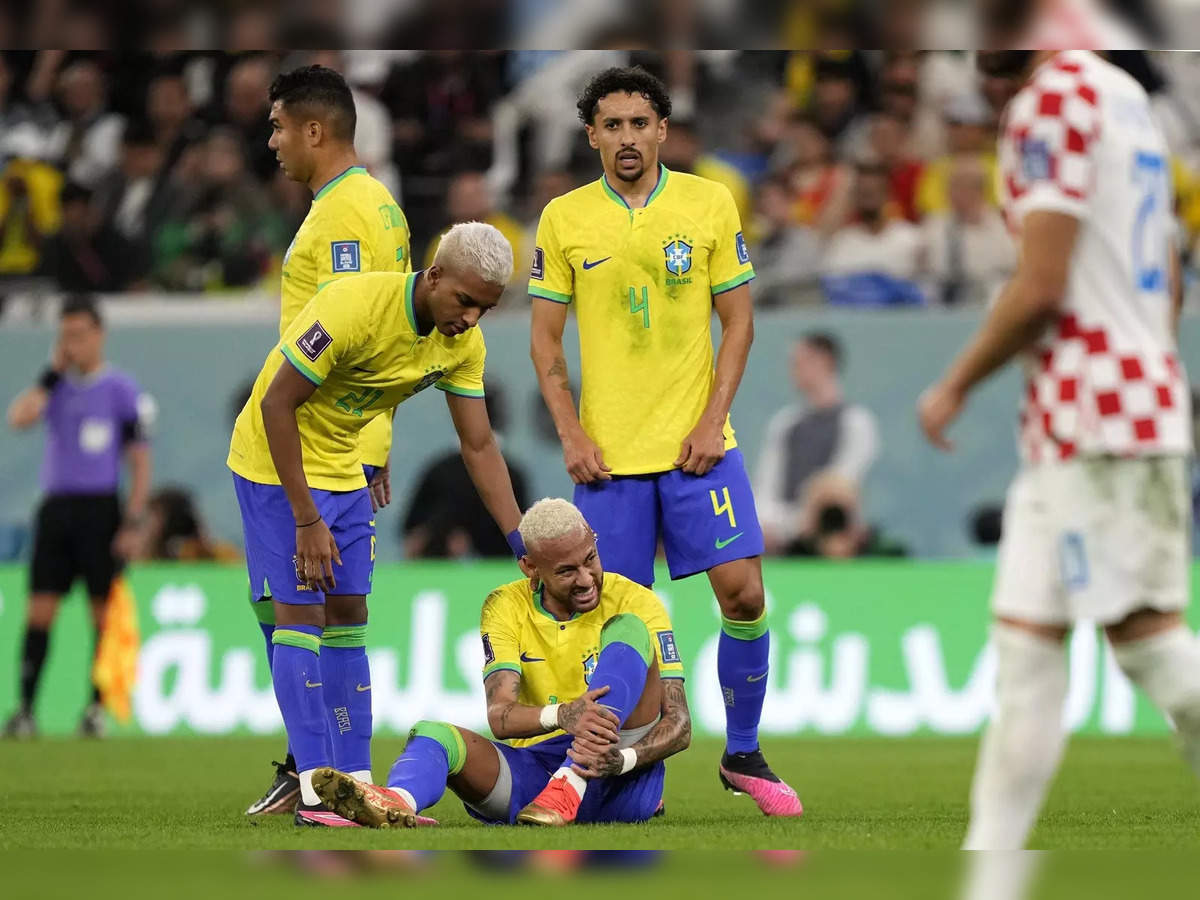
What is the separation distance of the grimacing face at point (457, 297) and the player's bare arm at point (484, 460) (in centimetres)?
66

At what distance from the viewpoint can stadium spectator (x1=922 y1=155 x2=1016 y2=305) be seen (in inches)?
587

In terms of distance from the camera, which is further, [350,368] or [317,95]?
[317,95]

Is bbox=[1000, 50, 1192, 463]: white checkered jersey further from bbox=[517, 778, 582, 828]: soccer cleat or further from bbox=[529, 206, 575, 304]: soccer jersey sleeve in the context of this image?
bbox=[529, 206, 575, 304]: soccer jersey sleeve

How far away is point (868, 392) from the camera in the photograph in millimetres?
14539

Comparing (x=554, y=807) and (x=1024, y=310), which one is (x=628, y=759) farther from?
(x=1024, y=310)

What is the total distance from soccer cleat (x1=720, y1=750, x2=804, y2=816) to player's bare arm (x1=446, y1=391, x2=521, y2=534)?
4.27ft

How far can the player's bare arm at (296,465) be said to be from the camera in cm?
614

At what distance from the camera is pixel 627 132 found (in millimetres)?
7148

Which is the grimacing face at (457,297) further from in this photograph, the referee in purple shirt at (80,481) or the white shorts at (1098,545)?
the referee in purple shirt at (80,481)

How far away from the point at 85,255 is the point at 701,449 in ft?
32.6

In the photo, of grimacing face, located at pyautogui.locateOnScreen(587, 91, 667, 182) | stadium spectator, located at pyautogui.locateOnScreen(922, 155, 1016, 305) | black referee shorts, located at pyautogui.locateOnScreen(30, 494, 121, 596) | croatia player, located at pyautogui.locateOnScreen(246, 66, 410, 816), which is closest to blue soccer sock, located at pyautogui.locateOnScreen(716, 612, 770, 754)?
croatia player, located at pyautogui.locateOnScreen(246, 66, 410, 816)

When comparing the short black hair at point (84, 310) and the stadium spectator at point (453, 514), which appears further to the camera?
the stadium spectator at point (453, 514)

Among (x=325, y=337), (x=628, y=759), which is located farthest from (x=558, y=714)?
(x=325, y=337)

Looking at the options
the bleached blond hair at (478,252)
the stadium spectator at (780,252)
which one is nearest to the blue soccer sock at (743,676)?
the bleached blond hair at (478,252)
